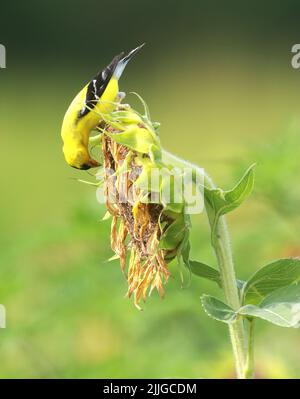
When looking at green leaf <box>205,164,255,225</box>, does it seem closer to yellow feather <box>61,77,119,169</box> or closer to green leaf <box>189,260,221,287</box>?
green leaf <box>189,260,221,287</box>

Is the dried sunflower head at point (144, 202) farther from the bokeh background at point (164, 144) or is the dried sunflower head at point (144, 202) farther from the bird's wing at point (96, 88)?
the bokeh background at point (164, 144)

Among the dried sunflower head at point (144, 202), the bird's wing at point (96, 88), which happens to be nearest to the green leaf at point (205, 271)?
the dried sunflower head at point (144, 202)

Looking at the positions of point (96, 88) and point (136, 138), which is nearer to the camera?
point (136, 138)

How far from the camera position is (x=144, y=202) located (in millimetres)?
991

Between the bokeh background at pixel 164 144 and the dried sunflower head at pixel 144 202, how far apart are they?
2.50ft

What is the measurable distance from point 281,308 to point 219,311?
6 centimetres

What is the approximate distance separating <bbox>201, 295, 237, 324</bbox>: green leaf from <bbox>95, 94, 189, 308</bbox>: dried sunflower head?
1.8 inches

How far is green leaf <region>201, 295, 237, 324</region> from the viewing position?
0.95 m

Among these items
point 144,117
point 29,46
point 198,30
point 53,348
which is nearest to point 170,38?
point 198,30

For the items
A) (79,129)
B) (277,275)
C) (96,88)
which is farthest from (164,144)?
(277,275)

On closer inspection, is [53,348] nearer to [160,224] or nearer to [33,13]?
[160,224]

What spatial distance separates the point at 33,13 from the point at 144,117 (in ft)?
25.5

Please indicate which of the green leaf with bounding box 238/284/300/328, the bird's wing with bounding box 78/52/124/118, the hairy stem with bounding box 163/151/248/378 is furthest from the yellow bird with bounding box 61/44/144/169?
the green leaf with bounding box 238/284/300/328

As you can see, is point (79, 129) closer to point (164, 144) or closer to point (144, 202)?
point (144, 202)
